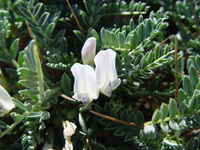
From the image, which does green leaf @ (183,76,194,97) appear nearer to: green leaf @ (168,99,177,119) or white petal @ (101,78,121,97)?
green leaf @ (168,99,177,119)

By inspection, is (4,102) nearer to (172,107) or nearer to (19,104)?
(19,104)

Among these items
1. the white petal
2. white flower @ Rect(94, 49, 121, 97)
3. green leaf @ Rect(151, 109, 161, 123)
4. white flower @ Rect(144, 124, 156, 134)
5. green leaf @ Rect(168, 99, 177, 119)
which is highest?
white flower @ Rect(94, 49, 121, 97)

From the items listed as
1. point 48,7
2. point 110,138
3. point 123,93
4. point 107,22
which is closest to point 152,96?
point 123,93

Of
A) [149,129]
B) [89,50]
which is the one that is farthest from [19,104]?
[149,129]

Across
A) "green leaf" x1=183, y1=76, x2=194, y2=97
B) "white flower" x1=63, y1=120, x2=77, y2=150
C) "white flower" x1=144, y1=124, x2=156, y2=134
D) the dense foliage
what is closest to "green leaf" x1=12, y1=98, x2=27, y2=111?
the dense foliage

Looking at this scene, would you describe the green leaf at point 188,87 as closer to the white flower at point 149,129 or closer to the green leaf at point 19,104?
the white flower at point 149,129

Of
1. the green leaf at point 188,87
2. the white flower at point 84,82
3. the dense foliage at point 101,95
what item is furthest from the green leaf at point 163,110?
the white flower at point 84,82
